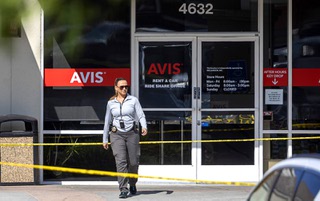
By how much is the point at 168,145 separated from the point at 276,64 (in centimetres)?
235

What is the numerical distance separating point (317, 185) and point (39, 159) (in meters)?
7.42

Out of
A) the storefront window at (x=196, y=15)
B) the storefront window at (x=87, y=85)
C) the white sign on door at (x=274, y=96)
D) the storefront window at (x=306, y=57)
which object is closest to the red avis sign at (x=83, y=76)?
the storefront window at (x=87, y=85)

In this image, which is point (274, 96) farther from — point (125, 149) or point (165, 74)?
point (125, 149)

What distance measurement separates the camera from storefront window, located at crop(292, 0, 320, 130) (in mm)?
9805

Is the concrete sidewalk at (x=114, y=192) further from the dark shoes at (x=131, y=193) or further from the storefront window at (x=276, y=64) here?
the storefront window at (x=276, y=64)

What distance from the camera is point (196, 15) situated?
32.3 ft

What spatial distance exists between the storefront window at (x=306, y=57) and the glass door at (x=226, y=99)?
694mm

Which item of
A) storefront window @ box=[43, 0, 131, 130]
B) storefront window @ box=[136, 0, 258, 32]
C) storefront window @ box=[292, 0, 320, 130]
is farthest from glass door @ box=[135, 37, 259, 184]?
storefront window @ box=[292, 0, 320, 130]

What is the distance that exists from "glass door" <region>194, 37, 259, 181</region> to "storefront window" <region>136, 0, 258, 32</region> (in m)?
0.24

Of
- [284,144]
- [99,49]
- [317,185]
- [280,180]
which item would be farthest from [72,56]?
[284,144]

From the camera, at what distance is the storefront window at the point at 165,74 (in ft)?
32.3

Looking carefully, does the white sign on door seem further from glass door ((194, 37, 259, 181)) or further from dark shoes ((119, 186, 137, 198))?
dark shoes ((119, 186, 137, 198))

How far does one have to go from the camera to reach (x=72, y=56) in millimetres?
2113

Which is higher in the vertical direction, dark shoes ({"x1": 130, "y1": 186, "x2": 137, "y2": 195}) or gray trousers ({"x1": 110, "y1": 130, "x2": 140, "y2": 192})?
gray trousers ({"x1": 110, "y1": 130, "x2": 140, "y2": 192})
